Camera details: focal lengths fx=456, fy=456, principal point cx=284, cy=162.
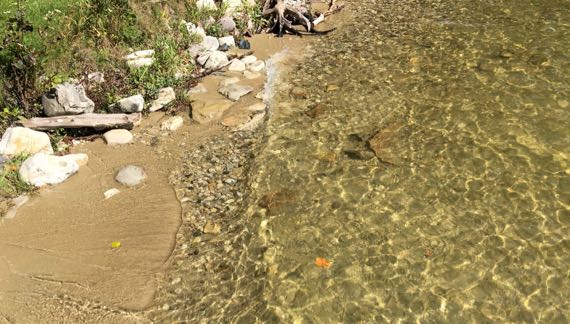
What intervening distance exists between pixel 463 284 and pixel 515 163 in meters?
2.98

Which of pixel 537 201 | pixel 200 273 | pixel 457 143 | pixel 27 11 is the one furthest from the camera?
pixel 27 11

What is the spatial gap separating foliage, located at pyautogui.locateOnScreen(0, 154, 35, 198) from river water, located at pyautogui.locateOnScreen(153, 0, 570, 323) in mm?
4008

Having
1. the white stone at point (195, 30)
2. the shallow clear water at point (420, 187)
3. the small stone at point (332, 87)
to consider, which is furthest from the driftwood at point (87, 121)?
the small stone at point (332, 87)

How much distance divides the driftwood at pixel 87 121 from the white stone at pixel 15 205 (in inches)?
74.1

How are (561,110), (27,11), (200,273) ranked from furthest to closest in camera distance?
(27,11), (561,110), (200,273)

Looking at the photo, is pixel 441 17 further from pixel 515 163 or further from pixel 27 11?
pixel 27 11

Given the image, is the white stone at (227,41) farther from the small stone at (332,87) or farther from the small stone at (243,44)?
the small stone at (332,87)

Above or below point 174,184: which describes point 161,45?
above

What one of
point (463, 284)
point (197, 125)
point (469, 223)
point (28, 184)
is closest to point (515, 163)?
point (469, 223)

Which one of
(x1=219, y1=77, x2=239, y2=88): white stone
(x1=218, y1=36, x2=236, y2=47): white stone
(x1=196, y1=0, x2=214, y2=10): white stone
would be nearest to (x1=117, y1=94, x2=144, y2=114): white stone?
(x1=219, y1=77, x2=239, y2=88): white stone

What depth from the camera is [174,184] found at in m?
8.42

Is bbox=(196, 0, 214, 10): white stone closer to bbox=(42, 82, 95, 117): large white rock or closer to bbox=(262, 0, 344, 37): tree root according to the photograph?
bbox=(262, 0, 344, 37): tree root

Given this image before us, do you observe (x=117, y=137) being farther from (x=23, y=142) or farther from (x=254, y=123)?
(x=254, y=123)

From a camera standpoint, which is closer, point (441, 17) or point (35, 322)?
point (35, 322)
